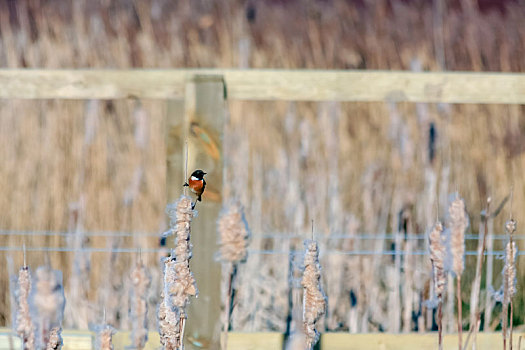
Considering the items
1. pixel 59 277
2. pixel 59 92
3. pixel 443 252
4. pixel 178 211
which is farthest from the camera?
pixel 59 277

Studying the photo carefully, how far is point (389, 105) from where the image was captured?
211 centimetres

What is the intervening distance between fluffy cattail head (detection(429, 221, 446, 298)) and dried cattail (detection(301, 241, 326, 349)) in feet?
1.04

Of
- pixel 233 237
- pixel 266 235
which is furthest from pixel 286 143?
pixel 233 237

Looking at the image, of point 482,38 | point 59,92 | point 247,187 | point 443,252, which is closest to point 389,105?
point 482,38

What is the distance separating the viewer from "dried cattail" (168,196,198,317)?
3.68ft

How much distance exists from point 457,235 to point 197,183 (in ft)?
2.36

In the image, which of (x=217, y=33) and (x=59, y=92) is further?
(x=217, y=33)

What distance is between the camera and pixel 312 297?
122cm

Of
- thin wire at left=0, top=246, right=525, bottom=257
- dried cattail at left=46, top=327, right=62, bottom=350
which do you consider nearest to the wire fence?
thin wire at left=0, top=246, right=525, bottom=257

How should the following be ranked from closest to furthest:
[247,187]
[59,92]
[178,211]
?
1. [178,211]
2. [59,92]
3. [247,187]

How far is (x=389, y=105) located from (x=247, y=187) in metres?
0.65

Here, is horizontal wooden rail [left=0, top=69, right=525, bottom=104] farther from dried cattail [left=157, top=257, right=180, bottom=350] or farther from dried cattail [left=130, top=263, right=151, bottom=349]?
dried cattail [left=157, top=257, right=180, bottom=350]

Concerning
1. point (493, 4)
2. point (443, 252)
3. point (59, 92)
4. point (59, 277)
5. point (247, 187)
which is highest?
point (493, 4)

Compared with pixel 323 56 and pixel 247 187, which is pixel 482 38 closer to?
pixel 323 56
